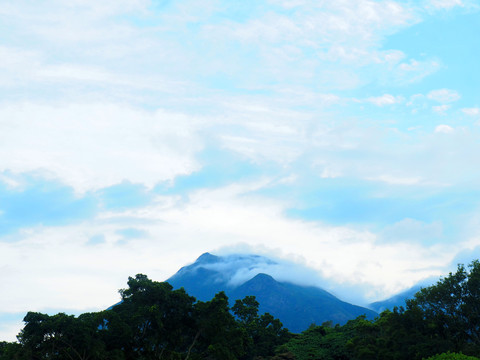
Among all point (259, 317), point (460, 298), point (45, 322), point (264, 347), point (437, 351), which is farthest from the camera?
point (259, 317)

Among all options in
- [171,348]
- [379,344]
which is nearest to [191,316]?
[171,348]

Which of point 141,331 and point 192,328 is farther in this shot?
point 192,328

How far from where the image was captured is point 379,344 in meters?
45.1

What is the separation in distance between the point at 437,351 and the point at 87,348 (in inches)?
1125

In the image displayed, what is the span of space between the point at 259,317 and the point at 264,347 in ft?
27.2

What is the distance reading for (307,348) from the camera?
195 ft

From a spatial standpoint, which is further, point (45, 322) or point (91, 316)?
point (91, 316)

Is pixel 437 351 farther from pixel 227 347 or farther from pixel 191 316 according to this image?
pixel 191 316

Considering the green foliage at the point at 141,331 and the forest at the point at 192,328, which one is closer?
the green foliage at the point at 141,331

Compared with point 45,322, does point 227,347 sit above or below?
below

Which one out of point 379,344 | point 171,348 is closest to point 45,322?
point 171,348

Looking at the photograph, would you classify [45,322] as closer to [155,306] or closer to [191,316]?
[155,306]

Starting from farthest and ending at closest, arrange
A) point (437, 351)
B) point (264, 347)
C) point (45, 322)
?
point (264, 347) < point (437, 351) < point (45, 322)

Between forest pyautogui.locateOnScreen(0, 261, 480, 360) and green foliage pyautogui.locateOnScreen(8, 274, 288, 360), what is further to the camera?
forest pyautogui.locateOnScreen(0, 261, 480, 360)
